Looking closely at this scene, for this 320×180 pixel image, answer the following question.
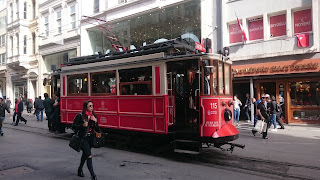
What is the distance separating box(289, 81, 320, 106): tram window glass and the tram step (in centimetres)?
935

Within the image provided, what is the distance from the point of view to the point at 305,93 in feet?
44.9

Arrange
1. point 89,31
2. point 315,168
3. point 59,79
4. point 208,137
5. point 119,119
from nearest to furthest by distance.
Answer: point 315,168
point 208,137
point 119,119
point 59,79
point 89,31

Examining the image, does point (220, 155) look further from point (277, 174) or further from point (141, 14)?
point (141, 14)

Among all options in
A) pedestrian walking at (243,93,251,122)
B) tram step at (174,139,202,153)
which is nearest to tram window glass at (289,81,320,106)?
pedestrian walking at (243,93,251,122)

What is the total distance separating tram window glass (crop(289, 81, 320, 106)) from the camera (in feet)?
43.9

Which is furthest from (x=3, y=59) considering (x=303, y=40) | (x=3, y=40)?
(x=303, y=40)

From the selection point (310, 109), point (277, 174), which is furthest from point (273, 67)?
point (277, 174)

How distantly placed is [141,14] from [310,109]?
12.6m

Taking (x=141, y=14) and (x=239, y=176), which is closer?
(x=239, y=176)

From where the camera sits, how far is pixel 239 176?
5762mm

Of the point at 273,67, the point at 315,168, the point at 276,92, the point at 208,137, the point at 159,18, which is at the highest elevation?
the point at 159,18

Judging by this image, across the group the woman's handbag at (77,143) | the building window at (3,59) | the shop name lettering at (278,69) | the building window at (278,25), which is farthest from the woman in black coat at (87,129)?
the building window at (3,59)

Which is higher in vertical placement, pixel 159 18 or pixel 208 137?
pixel 159 18

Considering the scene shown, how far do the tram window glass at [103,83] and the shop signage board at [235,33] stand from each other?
9.52m
